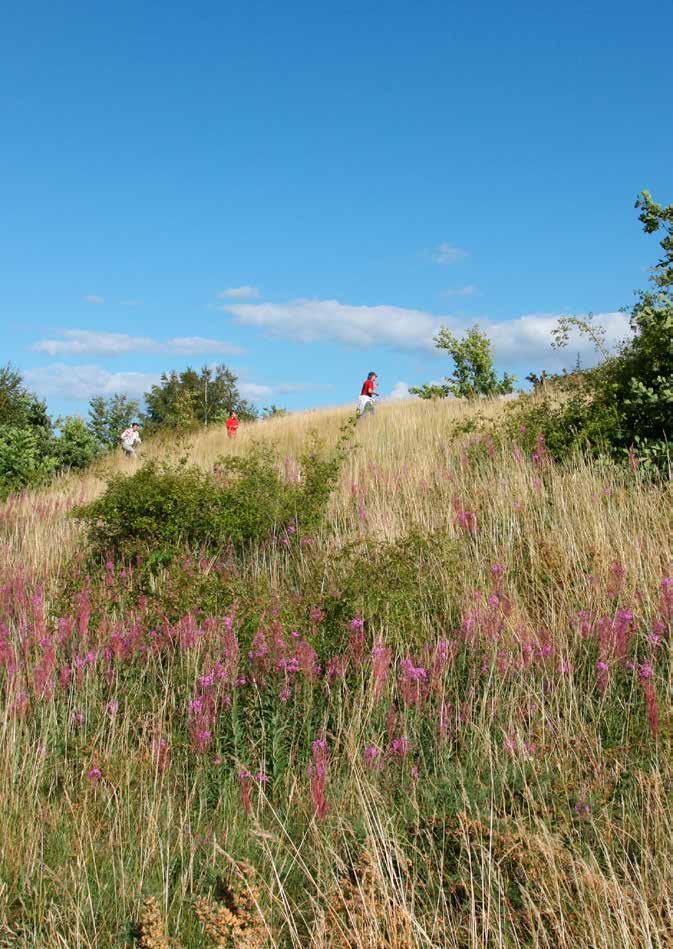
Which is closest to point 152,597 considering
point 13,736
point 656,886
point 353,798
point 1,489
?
point 13,736

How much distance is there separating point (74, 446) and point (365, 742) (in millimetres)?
18689

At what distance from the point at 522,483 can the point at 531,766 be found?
15.6ft

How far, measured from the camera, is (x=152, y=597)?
252 inches

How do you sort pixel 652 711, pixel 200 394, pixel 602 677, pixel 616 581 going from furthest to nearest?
pixel 200 394 → pixel 616 581 → pixel 602 677 → pixel 652 711

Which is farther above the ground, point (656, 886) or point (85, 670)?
point (85, 670)

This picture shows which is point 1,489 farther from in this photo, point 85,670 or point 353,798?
point 353,798

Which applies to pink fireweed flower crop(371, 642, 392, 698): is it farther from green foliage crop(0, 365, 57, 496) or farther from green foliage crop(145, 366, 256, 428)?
green foliage crop(145, 366, 256, 428)

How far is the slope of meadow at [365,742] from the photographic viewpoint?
2623 millimetres

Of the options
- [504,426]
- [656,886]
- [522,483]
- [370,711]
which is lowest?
[656,886]

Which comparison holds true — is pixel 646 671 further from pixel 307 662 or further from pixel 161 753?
pixel 161 753

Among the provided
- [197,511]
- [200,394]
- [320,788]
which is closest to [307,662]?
[320,788]

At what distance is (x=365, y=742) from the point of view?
152 inches

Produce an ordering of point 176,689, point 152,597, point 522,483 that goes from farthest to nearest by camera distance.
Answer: point 522,483 < point 152,597 < point 176,689

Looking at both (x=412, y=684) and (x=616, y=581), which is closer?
(x=412, y=684)
